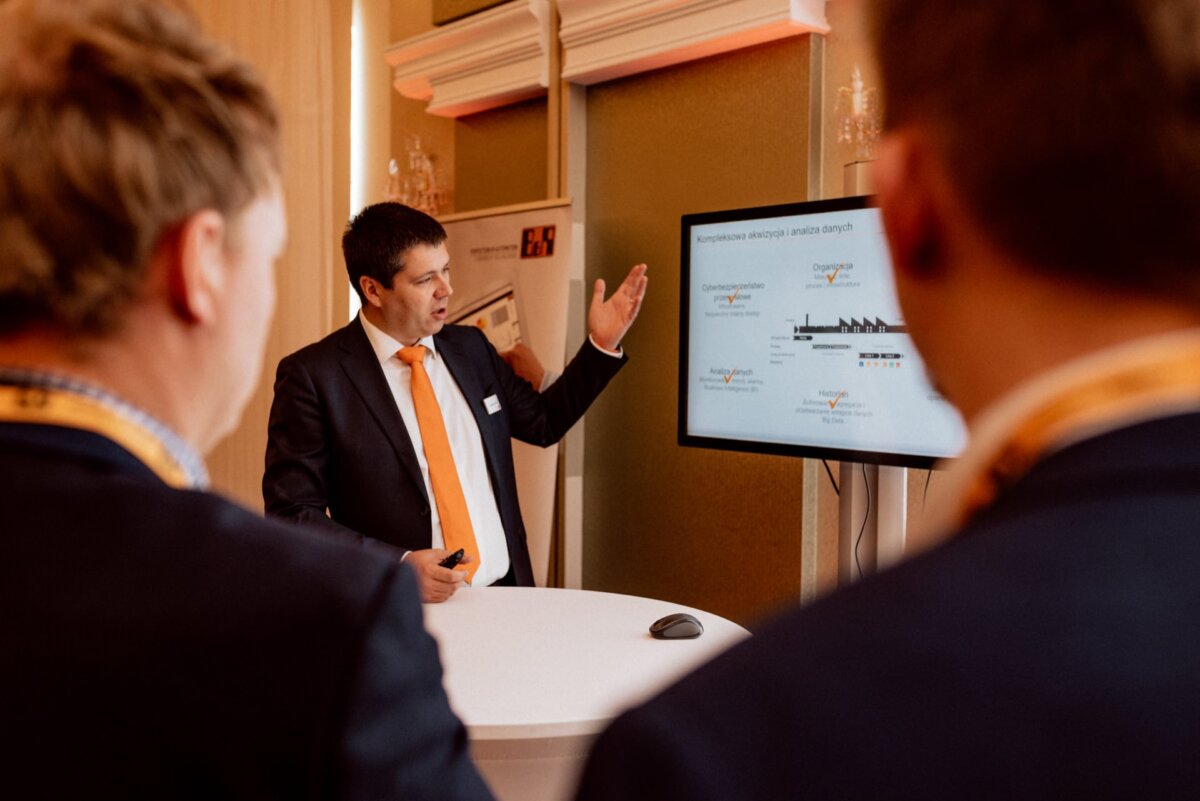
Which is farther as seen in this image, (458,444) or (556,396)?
(556,396)

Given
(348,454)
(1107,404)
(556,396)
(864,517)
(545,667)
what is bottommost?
(545,667)

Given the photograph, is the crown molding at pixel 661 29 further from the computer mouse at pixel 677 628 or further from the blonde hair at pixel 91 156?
the blonde hair at pixel 91 156

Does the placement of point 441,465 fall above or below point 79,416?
below

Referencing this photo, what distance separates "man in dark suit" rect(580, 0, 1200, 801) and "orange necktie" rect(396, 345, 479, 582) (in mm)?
2331

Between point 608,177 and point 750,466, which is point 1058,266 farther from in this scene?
point 608,177

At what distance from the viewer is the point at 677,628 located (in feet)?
6.81

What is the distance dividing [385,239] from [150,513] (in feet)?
7.46

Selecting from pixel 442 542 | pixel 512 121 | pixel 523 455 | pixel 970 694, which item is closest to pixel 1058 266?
pixel 970 694

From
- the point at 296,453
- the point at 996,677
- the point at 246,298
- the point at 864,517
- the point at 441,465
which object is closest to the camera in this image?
the point at 996,677

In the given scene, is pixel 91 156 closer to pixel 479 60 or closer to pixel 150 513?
pixel 150 513

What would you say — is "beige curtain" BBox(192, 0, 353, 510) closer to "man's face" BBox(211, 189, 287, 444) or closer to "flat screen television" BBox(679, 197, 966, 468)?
"flat screen television" BBox(679, 197, 966, 468)

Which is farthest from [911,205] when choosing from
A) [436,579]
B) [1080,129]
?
[436,579]

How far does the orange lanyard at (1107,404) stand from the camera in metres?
0.45

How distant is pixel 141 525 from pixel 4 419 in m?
0.12
